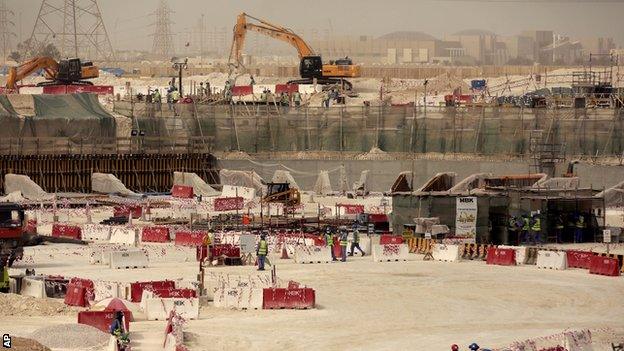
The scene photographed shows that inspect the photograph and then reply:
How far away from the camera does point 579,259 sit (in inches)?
1848

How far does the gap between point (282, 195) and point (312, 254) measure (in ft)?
61.0

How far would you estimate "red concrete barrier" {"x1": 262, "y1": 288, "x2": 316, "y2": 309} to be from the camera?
37.8 metres

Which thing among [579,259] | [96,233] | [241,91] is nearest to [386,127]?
[241,91]

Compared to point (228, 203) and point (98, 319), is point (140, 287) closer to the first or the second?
point (98, 319)

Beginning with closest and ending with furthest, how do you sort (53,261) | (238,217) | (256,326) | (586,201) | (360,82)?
(256,326) < (53,261) < (586,201) < (238,217) < (360,82)

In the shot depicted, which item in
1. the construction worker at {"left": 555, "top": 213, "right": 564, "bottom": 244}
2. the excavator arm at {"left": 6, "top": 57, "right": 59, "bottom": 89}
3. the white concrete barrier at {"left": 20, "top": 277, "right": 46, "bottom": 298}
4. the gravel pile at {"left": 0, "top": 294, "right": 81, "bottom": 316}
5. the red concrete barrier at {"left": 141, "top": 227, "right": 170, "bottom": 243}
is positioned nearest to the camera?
the gravel pile at {"left": 0, "top": 294, "right": 81, "bottom": 316}

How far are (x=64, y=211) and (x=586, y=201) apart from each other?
2128 cm

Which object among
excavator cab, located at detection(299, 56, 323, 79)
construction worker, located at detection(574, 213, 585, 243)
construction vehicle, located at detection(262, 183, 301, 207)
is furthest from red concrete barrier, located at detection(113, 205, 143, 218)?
excavator cab, located at detection(299, 56, 323, 79)

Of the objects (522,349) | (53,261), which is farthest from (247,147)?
(522,349)

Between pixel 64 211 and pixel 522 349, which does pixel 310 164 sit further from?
pixel 522 349

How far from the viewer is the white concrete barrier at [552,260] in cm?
4716

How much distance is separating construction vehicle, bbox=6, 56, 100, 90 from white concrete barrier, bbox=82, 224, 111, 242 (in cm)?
6055

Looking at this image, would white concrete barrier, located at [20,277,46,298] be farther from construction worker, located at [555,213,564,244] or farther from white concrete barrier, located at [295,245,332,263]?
construction worker, located at [555,213,564,244]

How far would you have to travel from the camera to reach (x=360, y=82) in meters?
140
